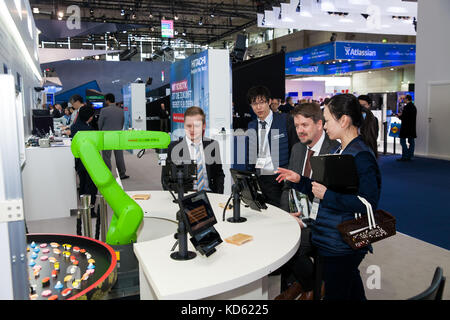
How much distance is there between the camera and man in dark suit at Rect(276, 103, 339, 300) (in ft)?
7.06

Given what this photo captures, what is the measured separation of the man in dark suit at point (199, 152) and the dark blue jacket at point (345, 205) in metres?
1.39

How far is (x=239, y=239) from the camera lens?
188 centimetres

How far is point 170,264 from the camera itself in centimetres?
158

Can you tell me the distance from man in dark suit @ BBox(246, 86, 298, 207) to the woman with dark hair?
141 cm

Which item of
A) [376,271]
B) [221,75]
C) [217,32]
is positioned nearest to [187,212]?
[376,271]

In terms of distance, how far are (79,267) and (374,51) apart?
42.0 feet

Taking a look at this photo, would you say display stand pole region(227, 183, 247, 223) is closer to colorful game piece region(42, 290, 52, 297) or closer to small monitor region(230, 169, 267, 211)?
small monitor region(230, 169, 267, 211)

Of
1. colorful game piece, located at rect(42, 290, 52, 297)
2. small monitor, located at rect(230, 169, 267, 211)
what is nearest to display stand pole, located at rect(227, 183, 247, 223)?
small monitor, located at rect(230, 169, 267, 211)

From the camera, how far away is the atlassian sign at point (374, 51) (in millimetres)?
11867

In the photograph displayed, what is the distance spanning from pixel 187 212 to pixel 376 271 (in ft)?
7.42

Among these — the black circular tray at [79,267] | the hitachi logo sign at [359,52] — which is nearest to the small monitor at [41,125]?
the black circular tray at [79,267]

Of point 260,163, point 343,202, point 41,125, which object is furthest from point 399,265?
point 41,125

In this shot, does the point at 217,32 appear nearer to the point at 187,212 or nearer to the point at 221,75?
the point at 221,75

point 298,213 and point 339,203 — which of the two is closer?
point 339,203
